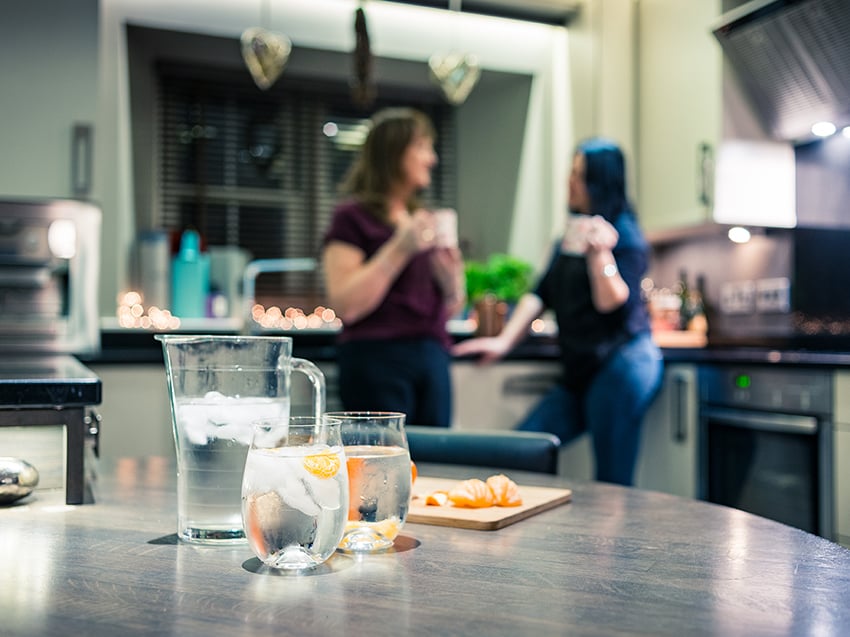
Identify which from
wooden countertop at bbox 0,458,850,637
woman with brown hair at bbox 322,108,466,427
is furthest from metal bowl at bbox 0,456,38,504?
woman with brown hair at bbox 322,108,466,427

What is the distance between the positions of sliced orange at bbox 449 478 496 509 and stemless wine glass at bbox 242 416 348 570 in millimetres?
249

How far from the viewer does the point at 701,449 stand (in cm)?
296

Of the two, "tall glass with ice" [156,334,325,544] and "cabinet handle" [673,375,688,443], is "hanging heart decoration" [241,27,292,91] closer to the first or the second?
"cabinet handle" [673,375,688,443]

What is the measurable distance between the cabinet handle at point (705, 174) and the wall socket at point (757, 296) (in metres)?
0.40

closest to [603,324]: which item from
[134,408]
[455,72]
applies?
[455,72]

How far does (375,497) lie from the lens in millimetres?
788

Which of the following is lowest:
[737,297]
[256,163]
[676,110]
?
[737,297]

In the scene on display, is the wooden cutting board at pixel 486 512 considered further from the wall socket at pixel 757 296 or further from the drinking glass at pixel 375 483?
the wall socket at pixel 757 296

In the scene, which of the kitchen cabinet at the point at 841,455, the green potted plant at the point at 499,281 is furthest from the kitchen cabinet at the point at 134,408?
the kitchen cabinet at the point at 841,455

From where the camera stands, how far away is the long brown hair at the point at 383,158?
242 cm

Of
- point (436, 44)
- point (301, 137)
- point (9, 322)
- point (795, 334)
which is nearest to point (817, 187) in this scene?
point (795, 334)

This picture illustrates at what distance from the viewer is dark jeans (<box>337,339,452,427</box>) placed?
238 cm

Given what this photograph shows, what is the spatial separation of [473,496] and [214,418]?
0.29 m

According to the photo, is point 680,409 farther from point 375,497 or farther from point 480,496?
point 375,497
